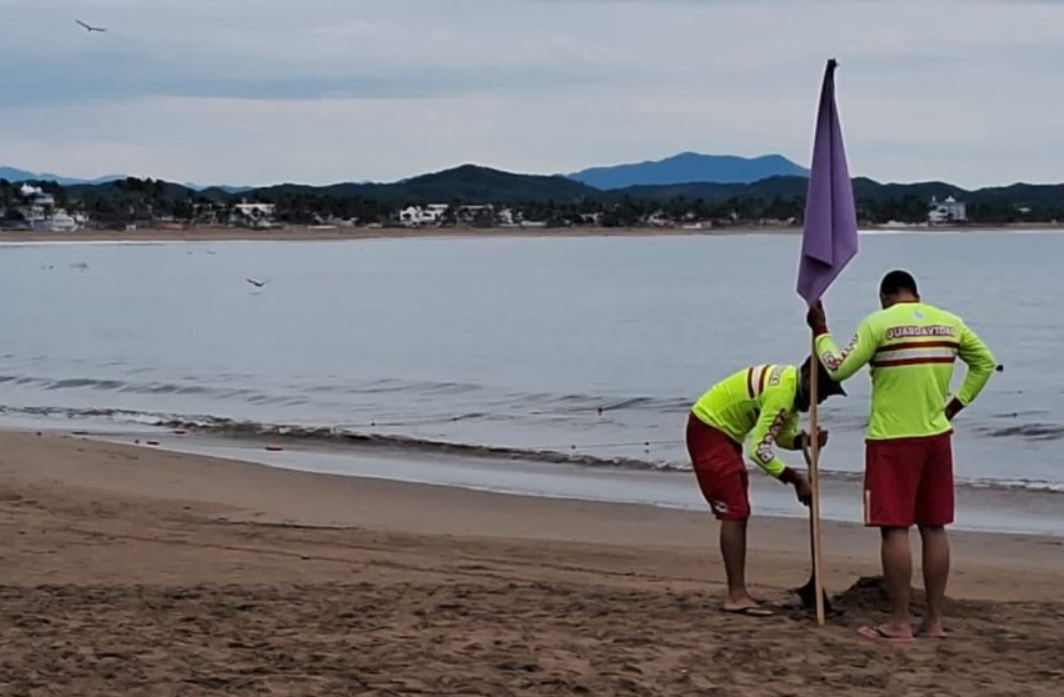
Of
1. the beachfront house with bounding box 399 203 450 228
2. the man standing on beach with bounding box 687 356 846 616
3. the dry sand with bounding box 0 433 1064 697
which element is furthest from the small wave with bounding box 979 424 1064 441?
the beachfront house with bounding box 399 203 450 228

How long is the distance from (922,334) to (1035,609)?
80.3 inches

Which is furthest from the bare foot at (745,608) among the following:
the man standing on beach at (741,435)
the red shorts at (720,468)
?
the red shorts at (720,468)

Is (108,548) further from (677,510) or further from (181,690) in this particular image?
(677,510)

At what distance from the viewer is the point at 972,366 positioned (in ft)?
24.7

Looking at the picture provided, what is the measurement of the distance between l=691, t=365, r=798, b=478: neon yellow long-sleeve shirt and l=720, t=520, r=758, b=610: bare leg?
0.45 meters

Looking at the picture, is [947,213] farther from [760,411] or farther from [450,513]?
[760,411]

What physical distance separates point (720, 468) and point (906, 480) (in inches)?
39.7

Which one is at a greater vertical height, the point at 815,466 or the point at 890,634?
the point at 815,466

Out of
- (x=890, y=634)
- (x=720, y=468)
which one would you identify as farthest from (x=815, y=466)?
(x=890, y=634)

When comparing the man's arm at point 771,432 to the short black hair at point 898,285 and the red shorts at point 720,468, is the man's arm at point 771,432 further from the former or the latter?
the short black hair at point 898,285

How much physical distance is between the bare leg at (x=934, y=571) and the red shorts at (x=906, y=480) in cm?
13

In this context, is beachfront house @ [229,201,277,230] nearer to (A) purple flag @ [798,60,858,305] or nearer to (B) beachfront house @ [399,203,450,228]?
(B) beachfront house @ [399,203,450,228]

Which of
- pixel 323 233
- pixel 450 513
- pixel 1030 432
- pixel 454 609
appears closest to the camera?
pixel 454 609

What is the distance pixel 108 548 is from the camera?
10.5 m
